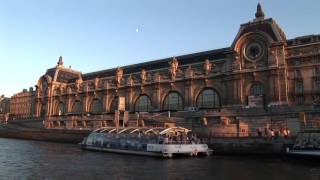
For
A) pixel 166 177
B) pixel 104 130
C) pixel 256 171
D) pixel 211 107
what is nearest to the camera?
pixel 166 177

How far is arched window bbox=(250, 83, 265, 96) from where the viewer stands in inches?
2864

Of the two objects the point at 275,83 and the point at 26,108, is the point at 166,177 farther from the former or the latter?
the point at 26,108

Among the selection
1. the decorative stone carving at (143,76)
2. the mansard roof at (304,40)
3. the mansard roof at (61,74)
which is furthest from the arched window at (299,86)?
the mansard roof at (61,74)

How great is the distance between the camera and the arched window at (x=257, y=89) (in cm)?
7275

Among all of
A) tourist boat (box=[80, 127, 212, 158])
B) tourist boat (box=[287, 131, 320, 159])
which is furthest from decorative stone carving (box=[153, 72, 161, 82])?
tourist boat (box=[287, 131, 320, 159])

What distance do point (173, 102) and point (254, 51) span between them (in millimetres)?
23645

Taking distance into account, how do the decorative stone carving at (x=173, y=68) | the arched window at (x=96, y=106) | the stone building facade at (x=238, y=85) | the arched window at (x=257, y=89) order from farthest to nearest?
the arched window at (x=96, y=106) < the decorative stone carving at (x=173, y=68) < the arched window at (x=257, y=89) < the stone building facade at (x=238, y=85)

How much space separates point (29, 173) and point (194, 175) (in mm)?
14604

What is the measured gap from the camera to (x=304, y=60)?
69.1 metres

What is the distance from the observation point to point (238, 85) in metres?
74.6

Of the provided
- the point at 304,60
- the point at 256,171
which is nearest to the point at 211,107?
the point at 304,60

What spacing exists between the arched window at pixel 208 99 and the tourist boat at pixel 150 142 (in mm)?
27318

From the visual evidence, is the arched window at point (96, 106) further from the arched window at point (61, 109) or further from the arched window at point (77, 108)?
the arched window at point (61, 109)

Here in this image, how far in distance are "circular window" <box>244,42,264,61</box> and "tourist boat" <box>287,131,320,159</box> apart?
101 feet
